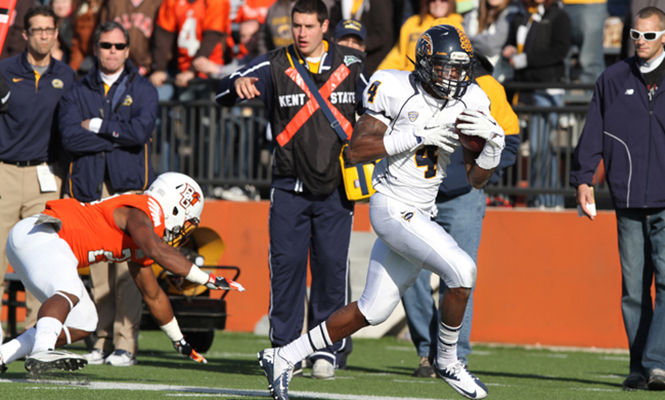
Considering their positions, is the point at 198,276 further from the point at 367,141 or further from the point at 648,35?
the point at 648,35

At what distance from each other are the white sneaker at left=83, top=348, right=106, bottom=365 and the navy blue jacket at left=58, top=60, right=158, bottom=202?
46.4 inches

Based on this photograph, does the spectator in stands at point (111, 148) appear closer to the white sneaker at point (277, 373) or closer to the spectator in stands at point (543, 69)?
the white sneaker at point (277, 373)

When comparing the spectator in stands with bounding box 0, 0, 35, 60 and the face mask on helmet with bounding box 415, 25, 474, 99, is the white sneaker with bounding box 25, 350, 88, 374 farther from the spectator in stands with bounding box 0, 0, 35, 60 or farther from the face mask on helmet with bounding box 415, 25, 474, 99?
the spectator in stands with bounding box 0, 0, 35, 60

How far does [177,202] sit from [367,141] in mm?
1586

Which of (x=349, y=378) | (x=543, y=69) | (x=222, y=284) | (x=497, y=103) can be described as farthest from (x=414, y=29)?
(x=222, y=284)

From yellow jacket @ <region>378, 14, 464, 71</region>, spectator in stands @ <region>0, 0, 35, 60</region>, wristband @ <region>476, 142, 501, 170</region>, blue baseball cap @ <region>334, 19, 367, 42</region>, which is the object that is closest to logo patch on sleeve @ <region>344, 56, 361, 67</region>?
blue baseball cap @ <region>334, 19, 367, 42</region>

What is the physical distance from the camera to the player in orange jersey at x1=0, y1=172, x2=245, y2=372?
17.5ft

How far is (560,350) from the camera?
9258mm

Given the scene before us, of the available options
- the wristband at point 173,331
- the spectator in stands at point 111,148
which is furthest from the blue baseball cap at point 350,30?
the wristband at point 173,331

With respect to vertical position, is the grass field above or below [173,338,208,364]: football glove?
below

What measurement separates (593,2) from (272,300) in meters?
5.56

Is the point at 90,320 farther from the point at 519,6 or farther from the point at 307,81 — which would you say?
the point at 519,6

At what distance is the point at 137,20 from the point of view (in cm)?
1138

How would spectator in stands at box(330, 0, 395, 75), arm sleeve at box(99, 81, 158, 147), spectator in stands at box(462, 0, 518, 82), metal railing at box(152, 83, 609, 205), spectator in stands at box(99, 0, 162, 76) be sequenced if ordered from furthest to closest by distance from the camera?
spectator in stands at box(99, 0, 162, 76)
spectator in stands at box(330, 0, 395, 75)
spectator in stands at box(462, 0, 518, 82)
metal railing at box(152, 83, 609, 205)
arm sleeve at box(99, 81, 158, 147)
